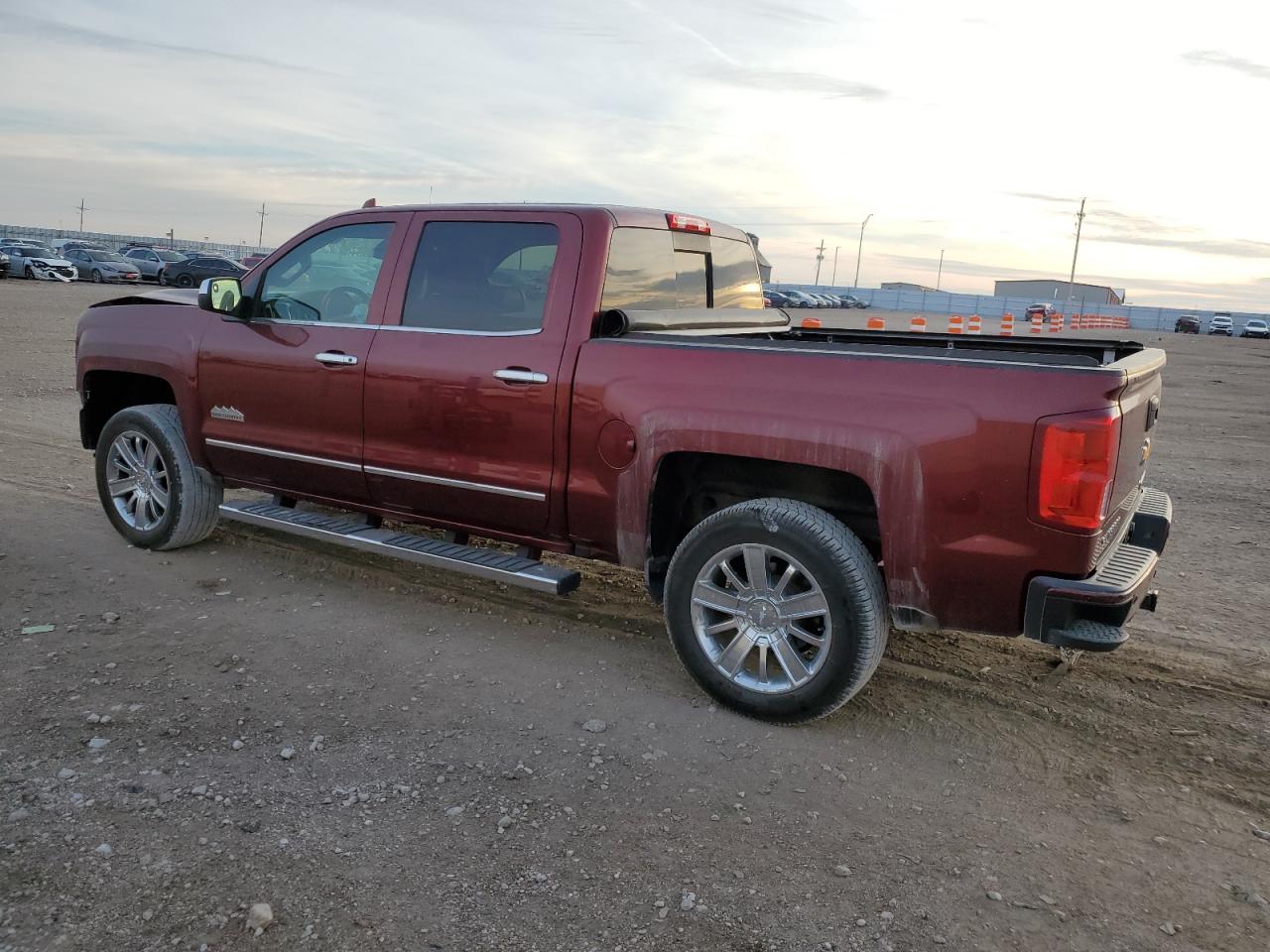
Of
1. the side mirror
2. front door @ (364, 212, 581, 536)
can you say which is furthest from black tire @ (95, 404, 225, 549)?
front door @ (364, 212, 581, 536)

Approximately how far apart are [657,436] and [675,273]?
1.25 m

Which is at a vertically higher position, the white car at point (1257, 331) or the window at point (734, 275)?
the white car at point (1257, 331)

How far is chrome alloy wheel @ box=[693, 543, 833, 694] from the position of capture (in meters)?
3.91

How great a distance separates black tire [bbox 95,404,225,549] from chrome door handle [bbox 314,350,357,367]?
1214mm

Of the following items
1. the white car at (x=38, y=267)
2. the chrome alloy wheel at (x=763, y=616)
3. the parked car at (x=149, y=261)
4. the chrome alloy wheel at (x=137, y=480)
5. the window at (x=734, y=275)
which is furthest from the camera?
the parked car at (x=149, y=261)

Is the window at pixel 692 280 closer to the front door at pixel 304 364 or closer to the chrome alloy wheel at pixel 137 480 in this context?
the front door at pixel 304 364

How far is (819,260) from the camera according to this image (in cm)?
14050

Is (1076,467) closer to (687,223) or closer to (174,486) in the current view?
(687,223)

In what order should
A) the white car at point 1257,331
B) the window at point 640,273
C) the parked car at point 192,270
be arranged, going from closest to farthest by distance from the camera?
1. the window at point 640,273
2. the parked car at point 192,270
3. the white car at point 1257,331

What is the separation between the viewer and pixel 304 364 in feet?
17.1

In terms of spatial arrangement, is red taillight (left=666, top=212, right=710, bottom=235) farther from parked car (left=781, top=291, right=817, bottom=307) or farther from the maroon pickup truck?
parked car (left=781, top=291, right=817, bottom=307)

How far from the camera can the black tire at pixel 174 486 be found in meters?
5.80

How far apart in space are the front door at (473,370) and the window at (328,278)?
24cm

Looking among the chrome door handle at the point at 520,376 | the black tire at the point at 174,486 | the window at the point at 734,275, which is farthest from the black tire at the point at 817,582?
the black tire at the point at 174,486
